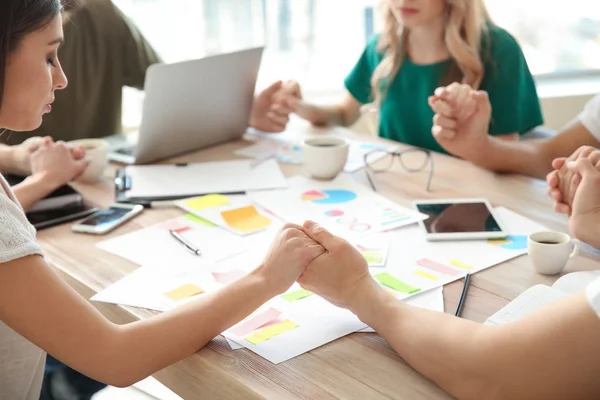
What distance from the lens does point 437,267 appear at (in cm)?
111

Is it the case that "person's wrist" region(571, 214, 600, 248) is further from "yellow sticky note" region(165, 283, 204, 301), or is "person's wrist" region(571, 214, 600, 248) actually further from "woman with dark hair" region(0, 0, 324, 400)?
"yellow sticky note" region(165, 283, 204, 301)

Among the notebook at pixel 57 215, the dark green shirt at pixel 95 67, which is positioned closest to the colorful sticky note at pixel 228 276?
the notebook at pixel 57 215

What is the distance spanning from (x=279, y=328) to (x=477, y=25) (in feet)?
3.77

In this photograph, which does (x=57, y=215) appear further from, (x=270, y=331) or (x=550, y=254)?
(x=550, y=254)

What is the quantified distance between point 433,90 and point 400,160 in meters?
0.37

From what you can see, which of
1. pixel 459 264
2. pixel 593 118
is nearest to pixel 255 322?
pixel 459 264

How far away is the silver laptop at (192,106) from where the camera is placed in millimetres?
1513

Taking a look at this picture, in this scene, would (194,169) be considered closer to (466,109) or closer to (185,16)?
(466,109)

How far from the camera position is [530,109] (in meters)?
1.88

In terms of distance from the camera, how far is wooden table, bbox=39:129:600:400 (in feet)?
2.73

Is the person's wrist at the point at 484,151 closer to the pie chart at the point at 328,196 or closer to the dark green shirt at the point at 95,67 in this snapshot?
the pie chart at the point at 328,196

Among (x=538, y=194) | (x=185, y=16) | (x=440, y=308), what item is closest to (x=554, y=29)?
(x=185, y=16)

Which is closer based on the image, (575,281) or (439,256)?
(575,281)

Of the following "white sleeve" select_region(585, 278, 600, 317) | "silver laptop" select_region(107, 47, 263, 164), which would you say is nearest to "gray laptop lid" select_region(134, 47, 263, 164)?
"silver laptop" select_region(107, 47, 263, 164)
